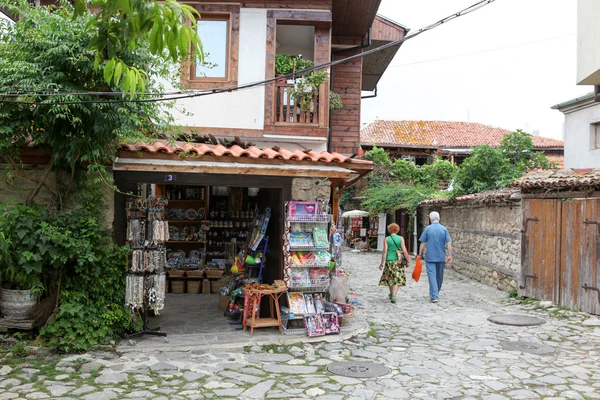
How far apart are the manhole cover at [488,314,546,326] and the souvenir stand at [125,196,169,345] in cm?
530

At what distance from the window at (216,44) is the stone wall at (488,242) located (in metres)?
6.92

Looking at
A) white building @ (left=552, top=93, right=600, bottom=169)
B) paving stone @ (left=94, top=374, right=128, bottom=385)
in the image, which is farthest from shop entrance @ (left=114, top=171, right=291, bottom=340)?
white building @ (left=552, top=93, right=600, bottom=169)

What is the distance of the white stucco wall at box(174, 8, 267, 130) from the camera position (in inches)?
410

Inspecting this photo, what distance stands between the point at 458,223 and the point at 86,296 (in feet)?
42.4

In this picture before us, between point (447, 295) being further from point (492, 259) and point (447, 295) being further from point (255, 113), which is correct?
point (255, 113)

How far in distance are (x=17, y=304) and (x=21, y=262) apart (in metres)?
0.71

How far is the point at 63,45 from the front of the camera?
6062mm

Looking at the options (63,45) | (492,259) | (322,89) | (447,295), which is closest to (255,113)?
(322,89)

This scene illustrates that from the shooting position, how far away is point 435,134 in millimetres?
35781

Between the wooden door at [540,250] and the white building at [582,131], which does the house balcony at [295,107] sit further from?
the white building at [582,131]

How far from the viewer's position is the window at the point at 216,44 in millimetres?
10633

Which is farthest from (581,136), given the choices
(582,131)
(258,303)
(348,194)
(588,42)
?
(258,303)

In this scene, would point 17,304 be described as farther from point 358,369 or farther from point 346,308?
point 346,308

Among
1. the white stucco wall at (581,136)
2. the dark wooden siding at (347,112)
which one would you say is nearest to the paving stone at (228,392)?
the dark wooden siding at (347,112)
